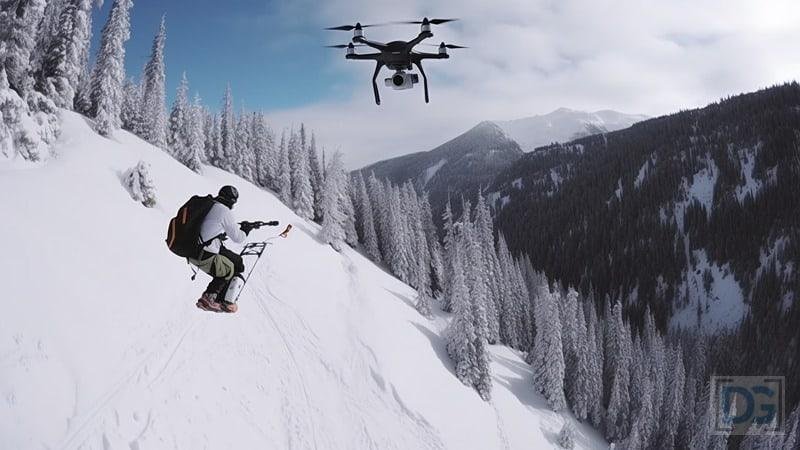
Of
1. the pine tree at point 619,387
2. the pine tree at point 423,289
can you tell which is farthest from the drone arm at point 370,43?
the pine tree at point 619,387

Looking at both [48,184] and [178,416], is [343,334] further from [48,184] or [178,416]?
[48,184]

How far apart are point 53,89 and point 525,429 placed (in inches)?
1796

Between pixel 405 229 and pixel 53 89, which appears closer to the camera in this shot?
pixel 53 89

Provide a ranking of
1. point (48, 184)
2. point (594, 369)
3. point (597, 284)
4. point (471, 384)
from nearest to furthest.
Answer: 1. point (48, 184)
2. point (471, 384)
3. point (594, 369)
4. point (597, 284)

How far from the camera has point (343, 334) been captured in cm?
3478

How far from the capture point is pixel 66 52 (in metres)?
32.2

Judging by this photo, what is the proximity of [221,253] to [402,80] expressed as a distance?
16.8 ft

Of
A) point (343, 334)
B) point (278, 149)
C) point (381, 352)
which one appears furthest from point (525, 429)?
point (278, 149)

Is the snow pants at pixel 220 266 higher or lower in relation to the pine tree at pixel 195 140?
lower

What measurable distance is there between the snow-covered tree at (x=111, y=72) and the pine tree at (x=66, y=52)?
675 centimetres

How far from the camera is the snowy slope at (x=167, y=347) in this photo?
16.4 meters

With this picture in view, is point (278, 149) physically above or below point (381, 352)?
above

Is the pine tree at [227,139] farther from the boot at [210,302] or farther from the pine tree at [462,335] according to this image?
the boot at [210,302]

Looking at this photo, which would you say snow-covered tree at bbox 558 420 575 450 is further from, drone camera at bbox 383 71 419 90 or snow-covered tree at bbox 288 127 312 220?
drone camera at bbox 383 71 419 90
